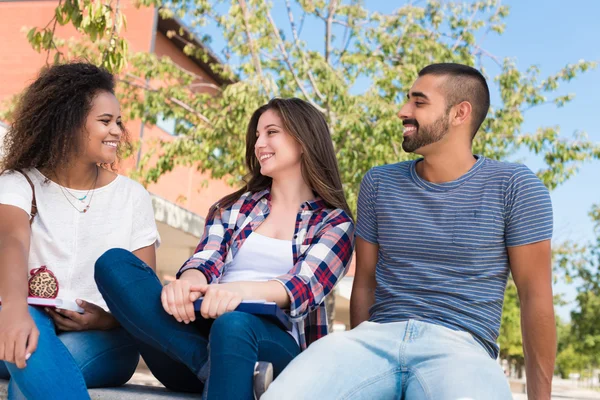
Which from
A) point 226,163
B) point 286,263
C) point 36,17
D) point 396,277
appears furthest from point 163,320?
point 36,17

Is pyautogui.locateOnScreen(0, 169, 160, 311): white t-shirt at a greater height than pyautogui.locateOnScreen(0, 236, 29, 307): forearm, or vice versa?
pyautogui.locateOnScreen(0, 169, 160, 311): white t-shirt

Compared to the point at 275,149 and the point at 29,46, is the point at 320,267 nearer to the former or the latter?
the point at 275,149

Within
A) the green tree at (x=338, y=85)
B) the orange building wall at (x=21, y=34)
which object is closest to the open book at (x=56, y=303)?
the green tree at (x=338, y=85)

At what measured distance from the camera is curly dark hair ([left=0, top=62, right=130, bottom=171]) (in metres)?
3.09

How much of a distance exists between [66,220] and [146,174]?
8.09 meters

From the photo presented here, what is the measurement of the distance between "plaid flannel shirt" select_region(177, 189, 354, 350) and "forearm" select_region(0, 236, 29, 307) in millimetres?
658

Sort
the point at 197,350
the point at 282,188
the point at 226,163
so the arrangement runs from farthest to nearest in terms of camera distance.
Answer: the point at 226,163
the point at 282,188
the point at 197,350

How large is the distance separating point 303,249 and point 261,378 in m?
0.80

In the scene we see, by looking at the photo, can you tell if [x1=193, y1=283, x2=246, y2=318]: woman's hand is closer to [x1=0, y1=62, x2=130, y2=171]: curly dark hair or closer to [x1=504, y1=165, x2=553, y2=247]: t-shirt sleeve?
[x1=0, y1=62, x2=130, y2=171]: curly dark hair

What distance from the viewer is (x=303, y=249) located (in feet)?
10.1

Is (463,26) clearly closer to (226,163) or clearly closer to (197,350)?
(226,163)

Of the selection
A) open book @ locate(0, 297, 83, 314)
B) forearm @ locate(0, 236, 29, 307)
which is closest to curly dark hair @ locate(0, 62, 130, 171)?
forearm @ locate(0, 236, 29, 307)

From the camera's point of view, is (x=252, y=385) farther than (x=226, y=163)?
No

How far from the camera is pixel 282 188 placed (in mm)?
3418
